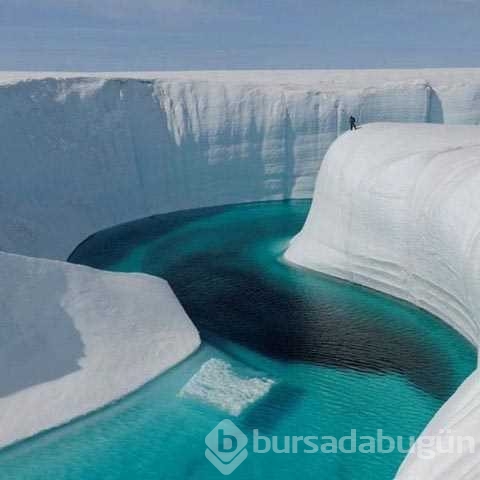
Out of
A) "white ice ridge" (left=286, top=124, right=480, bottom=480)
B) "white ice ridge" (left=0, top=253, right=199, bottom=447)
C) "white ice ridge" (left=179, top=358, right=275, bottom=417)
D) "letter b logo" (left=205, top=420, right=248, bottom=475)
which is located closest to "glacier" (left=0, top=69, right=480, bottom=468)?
"white ice ridge" (left=0, top=253, right=199, bottom=447)

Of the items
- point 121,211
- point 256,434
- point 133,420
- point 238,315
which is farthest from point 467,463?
point 121,211

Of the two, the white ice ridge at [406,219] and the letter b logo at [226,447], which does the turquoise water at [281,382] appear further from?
the white ice ridge at [406,219]

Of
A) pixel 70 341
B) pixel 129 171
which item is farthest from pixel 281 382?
pixel 129 171

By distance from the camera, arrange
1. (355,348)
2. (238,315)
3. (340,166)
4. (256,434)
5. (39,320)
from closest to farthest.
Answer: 1. (256,434)
2. (39,320)
3. (355,348)
4. (238,315)
5. (340,166)

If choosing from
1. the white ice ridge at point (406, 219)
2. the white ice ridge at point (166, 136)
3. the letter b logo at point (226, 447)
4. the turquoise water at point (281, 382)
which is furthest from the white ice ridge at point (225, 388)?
the white ice ridge at point (166, 136)

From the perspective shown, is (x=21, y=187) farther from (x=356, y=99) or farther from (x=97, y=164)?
(x=356, y=99)
